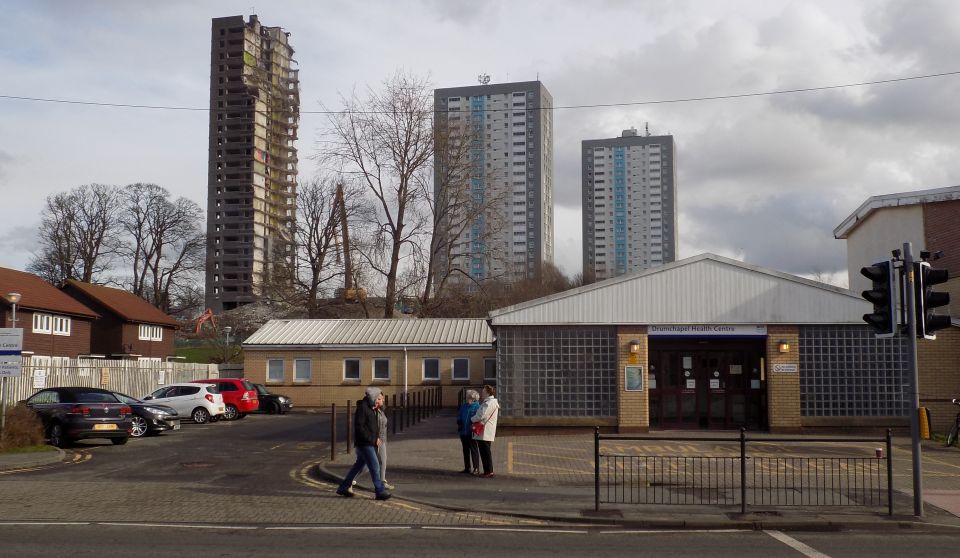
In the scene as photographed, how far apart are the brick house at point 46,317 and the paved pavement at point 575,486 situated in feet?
95.2

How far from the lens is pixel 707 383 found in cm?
2439

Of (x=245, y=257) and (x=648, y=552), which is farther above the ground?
(x=245, y=257)

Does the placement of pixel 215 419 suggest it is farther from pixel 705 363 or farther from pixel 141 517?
pixel 141 517

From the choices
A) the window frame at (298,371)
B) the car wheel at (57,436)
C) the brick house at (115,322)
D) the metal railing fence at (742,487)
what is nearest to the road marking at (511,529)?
the metal railing fence at (742,487)

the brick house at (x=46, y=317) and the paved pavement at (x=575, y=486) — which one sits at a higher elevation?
the brick house at (x=46, y=317)

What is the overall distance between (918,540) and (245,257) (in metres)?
118

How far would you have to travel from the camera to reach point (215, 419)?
3188 centimetres

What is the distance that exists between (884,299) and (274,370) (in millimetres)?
32142

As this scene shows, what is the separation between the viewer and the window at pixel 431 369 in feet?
133

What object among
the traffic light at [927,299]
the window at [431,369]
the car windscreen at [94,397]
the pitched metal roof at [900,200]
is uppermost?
the pitched metal roof at [900,200]

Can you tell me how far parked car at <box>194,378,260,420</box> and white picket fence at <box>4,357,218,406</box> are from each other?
4152mm

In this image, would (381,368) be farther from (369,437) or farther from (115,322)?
(369,437)

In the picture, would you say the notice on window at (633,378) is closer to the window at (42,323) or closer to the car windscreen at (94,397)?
the car windscreen at (94,397)

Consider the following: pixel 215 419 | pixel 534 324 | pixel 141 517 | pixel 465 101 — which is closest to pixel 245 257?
pixel 465 101
